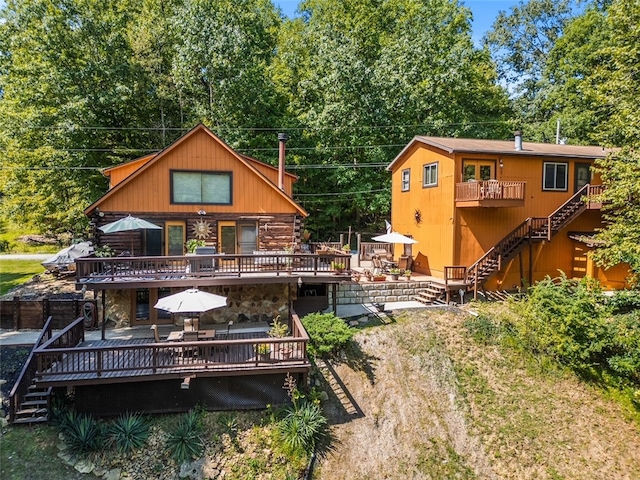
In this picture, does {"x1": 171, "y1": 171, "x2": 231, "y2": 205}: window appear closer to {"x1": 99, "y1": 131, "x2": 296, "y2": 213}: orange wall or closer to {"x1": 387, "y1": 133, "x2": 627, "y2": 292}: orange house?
{"x1": 99, "y1": 131, "x2": 296, "y2": 213}: orange wall

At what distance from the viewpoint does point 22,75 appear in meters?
21.4

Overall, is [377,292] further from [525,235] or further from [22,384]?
[22,384]

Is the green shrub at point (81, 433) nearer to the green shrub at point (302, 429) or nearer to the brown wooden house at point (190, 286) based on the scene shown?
the brown wooden house at point (190, 286)

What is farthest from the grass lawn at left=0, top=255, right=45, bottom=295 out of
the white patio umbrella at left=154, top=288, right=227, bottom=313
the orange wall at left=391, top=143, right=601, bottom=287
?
the orange wall at left=391, top=143, right=601, bottom=287

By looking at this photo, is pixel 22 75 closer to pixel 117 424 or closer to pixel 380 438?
pixel 117 424

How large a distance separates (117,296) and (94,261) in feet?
6.36

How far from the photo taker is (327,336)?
10711 mm

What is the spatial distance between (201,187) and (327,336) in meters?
7.40

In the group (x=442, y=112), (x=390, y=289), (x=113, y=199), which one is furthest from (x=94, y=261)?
(x=442, y=112)

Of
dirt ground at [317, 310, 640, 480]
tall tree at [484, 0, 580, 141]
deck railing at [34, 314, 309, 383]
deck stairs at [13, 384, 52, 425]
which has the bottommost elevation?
dirt ground at [317, 310, 640, 480]

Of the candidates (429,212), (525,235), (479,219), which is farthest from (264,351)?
(525,235)

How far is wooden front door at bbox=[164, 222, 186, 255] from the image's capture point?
13672 millimetres

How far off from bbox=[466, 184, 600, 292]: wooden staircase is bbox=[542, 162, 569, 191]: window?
34.1 inches

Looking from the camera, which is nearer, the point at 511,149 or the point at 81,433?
the point at 81,433
